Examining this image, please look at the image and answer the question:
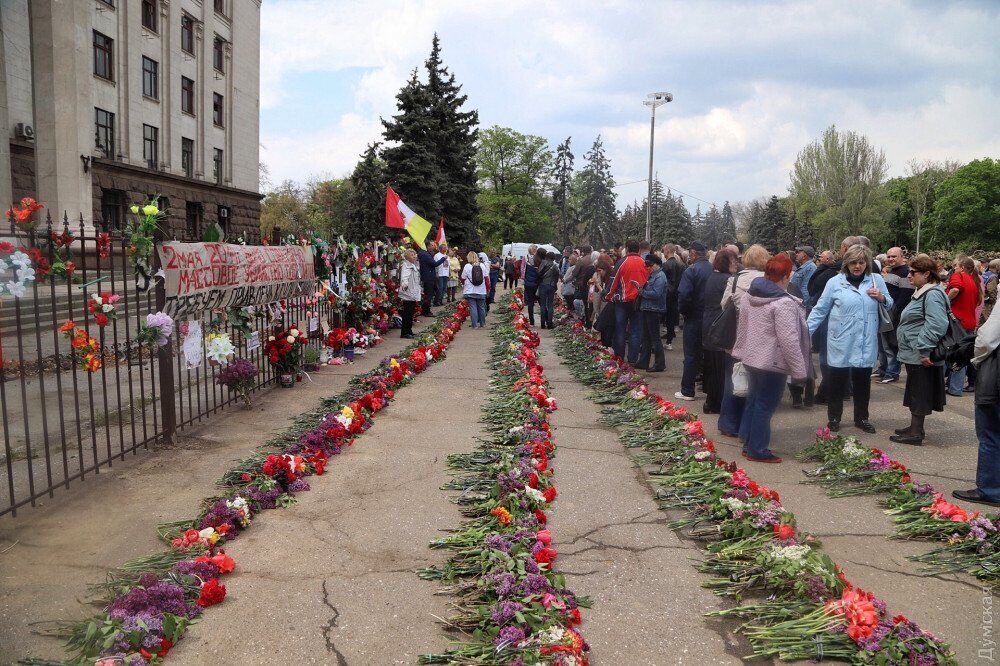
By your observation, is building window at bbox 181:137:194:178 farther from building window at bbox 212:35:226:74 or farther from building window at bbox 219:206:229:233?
building window at bbox 212:35:226:74

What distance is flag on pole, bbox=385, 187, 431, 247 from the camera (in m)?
15.4

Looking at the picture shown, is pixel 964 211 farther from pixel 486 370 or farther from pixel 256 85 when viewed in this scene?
pixel 486 370

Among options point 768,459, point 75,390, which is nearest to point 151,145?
point 75,390

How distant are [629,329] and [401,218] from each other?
254 inches

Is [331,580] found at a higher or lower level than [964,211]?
lower

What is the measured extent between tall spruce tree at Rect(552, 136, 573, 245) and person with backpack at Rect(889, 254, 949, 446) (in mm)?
73291

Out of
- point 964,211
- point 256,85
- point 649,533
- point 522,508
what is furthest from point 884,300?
point 964,211

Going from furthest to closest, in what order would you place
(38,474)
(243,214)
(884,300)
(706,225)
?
(706,225) → (243,214) → (884,300) → (38,474)

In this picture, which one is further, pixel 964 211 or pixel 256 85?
pixel 964 211

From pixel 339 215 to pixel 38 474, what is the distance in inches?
2545

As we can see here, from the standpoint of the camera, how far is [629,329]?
1164 centimetres

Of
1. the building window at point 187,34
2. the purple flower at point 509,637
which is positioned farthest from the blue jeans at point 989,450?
the building window at point 187,34

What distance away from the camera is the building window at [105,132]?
26.5m

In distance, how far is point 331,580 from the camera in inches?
153
